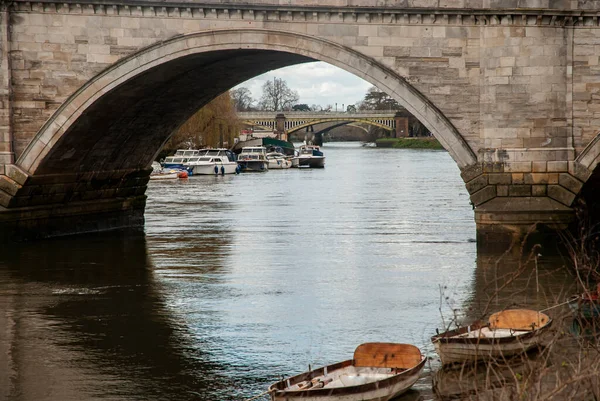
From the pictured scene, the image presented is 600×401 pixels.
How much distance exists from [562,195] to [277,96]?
125583 millimetres

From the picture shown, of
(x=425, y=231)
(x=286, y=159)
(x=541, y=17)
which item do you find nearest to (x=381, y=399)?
(x=541, y=17)

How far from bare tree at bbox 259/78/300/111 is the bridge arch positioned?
11808 cm

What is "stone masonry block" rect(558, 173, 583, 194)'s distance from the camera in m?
22.4

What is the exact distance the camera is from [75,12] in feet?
79.2

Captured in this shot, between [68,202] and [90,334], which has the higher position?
[68,202]

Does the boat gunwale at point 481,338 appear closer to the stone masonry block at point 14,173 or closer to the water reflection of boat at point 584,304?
the water reflection of boat at point 584,304

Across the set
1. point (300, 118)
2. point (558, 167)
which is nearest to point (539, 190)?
point (558, 167)

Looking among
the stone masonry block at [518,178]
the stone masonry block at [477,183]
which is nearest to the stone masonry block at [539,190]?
the stone masonry block at [518,178]

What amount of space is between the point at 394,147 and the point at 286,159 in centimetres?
4097

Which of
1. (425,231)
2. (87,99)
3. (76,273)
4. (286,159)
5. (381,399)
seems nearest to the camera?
(381,399)

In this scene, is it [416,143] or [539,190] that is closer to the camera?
[539,190]

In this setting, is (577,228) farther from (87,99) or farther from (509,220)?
(87,99)

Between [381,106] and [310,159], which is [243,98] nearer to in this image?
[381,106]

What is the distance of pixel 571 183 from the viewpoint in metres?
22.4
